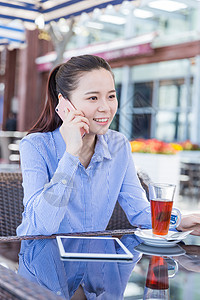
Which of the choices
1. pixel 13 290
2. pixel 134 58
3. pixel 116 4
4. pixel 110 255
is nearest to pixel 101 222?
pixel 110 255

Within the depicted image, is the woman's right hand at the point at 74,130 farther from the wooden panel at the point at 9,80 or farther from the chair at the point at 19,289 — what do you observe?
the wooden panel at the point at 9,80

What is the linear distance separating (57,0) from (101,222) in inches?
141

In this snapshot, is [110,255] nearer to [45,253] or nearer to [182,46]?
[45,253]

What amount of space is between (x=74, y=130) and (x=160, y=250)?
0.54 m

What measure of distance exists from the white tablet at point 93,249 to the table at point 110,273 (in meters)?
0.02

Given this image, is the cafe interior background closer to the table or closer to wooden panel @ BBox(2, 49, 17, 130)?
wooden panel @ BBox(2, 49, 17, 130)

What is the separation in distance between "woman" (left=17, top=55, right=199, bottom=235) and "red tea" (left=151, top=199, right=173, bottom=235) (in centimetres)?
22

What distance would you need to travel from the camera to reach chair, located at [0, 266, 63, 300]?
0.66 meters

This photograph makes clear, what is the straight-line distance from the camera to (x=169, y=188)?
117cm

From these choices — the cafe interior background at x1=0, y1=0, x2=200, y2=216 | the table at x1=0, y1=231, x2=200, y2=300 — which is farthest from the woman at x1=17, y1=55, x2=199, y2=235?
the cafe interior background at x1=0, y1=0, x2=200, y2=216

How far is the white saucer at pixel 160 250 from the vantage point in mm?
1054

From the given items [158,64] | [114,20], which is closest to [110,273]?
[158,64]

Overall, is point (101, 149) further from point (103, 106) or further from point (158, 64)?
point (158, 64)

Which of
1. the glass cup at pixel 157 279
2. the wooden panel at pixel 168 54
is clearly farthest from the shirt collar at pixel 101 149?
the wooden panel at pixel 168 54
